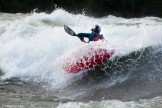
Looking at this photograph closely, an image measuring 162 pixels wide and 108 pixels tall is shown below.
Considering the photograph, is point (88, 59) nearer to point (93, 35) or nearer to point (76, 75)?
point (76, 75)

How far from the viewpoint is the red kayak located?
1185 centimetres

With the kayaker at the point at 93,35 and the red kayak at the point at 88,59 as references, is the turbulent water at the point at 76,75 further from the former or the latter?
the kayaker at the point at 93,35

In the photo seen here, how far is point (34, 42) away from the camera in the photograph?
1438 cm

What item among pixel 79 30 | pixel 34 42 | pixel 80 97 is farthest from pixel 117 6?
pixel 80 97

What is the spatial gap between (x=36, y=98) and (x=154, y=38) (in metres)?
4.70

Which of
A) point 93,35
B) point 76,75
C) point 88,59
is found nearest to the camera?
point 76,75

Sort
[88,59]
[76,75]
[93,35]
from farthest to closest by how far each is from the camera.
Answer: [93,35]
[88,59]
[76,75]

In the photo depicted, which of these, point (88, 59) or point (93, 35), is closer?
point (88, 59)

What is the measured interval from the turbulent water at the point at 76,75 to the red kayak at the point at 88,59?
146 millimetres

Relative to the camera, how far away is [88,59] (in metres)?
11.9

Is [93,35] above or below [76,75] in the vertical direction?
above

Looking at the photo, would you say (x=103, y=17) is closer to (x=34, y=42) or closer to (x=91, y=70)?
(x=34, y=42)

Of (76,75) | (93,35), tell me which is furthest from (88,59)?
(93,35)

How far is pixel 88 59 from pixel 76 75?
1.92ft
